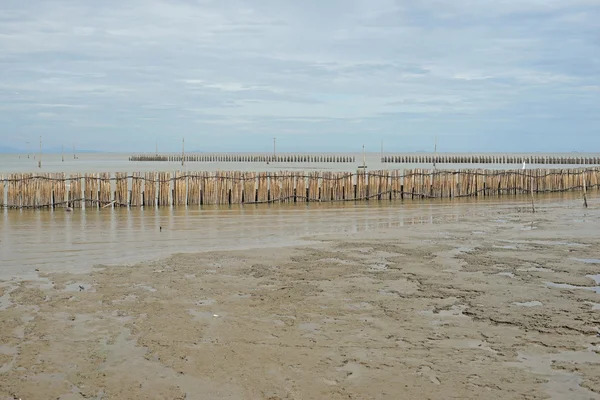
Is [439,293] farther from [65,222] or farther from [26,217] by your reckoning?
[26,217]

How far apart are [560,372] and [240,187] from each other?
13748 millimetres

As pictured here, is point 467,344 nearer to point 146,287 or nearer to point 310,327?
point 310,327

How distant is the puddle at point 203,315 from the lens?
20.1ft

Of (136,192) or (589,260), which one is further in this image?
(136,192)

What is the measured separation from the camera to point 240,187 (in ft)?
58.6

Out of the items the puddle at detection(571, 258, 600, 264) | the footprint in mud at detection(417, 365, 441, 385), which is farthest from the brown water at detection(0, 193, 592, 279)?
the footprint in mud at detection(417, 365, 441, 385)

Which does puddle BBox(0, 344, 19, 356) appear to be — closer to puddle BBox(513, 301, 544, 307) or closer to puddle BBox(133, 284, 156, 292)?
puddle BBox(133, 284, 156, 292)

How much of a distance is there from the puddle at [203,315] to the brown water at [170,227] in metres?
2.82

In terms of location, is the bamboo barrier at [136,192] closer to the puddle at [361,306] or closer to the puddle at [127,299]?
the puddle at [127,299]

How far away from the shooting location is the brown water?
9.55m

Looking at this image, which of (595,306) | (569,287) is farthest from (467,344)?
(569,287)

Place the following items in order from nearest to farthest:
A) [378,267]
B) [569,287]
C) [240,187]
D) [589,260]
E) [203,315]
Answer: [203,315]
[569,287]
[378,267]
[589,260]
[240,187]

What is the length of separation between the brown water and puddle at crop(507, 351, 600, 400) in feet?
19.1

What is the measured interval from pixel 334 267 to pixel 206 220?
19.9ft
